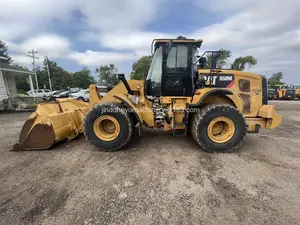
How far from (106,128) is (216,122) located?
2.51 meters

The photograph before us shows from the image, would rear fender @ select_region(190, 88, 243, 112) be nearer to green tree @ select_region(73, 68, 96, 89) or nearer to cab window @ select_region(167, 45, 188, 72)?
cab window @ select_region(167, 45, 188, 72)

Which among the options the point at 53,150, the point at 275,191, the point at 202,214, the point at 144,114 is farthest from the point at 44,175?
the point at 275,191

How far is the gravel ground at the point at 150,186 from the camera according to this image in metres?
2.04

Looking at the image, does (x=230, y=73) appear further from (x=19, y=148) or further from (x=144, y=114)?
(x=19, y=148)

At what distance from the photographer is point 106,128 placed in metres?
4.11

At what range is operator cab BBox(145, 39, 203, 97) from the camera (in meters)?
4.09

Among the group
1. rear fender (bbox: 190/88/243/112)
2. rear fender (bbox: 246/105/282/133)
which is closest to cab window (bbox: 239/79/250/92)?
rear fender (bbox: 190/88/243/112)

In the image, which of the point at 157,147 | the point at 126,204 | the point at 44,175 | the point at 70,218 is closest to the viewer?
the point at 70,218

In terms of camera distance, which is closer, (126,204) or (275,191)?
(126,204)

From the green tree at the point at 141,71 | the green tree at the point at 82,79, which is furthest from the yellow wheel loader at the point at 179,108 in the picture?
the green tree at the point at 82,79

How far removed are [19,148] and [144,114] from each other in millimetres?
2950

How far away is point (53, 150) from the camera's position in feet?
13.3

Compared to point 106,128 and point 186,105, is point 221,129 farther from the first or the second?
point 106,128

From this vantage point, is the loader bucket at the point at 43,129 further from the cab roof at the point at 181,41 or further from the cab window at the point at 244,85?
the cab window at the point at 244,85
